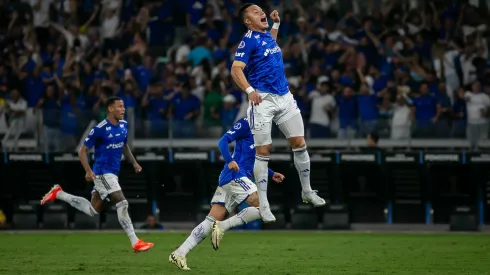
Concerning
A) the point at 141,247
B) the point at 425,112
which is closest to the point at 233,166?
the point at 141,247

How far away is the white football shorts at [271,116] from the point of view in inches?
572

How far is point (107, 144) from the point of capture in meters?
19.0

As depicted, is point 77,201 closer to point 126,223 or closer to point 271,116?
point 126,223

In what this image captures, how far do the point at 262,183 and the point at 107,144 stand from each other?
4.93 m

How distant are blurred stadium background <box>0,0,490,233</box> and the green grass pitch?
2.04 meters

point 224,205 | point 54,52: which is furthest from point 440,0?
point 224,205

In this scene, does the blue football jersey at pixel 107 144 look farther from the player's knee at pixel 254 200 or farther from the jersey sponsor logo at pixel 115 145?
the player's knee at pixel 254 200

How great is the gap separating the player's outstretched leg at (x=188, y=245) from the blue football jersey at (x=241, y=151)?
0.69 metres

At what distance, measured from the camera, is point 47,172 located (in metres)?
25.5

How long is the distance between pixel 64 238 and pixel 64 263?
617 centimetres

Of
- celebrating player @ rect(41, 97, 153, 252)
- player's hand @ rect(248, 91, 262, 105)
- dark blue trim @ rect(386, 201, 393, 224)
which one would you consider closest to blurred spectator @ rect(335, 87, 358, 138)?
dark blue trim @ rect(386, 201, 393, 224)

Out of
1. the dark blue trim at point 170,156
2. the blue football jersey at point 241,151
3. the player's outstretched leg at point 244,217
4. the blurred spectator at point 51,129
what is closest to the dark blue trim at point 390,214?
the dark blue trim at point 170,156

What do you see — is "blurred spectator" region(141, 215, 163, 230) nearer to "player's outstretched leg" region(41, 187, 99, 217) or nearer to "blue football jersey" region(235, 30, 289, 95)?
"player's outstretched leg" region(41, 187, 99, 217)

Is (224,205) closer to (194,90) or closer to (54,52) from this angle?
(194,90)
